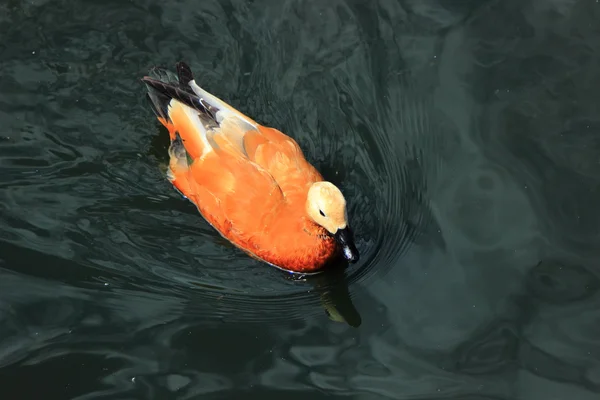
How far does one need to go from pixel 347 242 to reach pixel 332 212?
239mm

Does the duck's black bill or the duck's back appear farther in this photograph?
the duck's back

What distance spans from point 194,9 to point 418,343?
342 centimetres

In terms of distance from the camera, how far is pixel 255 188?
5.18 metres

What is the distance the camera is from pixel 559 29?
236 inches

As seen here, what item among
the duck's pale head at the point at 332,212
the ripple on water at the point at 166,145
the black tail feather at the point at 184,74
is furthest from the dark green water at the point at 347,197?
the black tail feather at the point at 184,74

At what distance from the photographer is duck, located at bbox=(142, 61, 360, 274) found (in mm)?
5066

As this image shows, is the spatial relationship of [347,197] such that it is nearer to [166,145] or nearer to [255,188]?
[255,188]

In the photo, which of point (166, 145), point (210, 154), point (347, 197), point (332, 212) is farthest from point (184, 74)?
point (332, 212)

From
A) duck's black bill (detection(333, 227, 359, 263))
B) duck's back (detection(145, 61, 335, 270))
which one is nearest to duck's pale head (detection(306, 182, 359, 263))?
duck's black bill (detection(333, 227, 359, 263))

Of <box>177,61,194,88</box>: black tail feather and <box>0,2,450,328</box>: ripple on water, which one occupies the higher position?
<box>177,61,194,88</box>: black tail feather

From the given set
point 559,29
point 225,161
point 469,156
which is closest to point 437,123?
point 469,156

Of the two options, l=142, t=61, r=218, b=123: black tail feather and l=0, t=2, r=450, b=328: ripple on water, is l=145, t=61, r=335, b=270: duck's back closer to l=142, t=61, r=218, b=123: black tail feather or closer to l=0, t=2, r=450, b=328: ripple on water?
l=142, t=61, r=218, b=123: black tail feather

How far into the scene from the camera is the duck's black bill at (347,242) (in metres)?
4.93

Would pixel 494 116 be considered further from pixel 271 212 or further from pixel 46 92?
pixel 46 92
